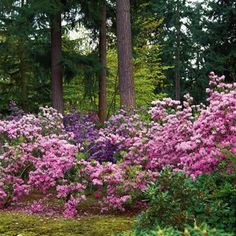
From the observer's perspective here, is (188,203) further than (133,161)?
No

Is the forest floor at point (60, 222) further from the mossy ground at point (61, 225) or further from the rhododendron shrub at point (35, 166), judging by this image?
the rhododendron shrub at point (35, 166)

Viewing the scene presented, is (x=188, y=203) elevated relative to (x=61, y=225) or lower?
elevated

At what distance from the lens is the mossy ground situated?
5164 mm

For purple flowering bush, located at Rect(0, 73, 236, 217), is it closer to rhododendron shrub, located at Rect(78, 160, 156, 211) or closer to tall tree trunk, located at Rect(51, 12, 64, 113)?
rhododendron shrub, located at Rect(78, 160, 156, 211)

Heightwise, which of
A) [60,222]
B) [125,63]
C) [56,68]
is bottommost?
[60,222]

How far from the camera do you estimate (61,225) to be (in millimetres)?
5566

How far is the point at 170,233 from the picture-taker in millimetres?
2879

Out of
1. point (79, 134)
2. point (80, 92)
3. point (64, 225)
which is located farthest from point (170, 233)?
point (80, 92)

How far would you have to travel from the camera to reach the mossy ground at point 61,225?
5164 millimetres

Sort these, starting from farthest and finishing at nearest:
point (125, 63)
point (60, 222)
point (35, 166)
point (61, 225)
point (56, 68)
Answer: point (56, 68)
point (125, 63)
point (35, 166)
point (60, 222)
point (61, 225)

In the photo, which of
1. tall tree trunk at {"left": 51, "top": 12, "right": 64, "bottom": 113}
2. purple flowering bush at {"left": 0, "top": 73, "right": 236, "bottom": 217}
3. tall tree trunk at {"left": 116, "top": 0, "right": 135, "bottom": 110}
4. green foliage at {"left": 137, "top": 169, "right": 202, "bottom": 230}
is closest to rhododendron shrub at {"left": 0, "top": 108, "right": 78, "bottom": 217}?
purple flowering bush at {"left": 0, "top": 73, "right": 236, "bottom": 217}

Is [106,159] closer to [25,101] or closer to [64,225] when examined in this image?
[64,225]

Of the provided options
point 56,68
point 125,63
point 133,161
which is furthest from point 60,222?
point 56,68

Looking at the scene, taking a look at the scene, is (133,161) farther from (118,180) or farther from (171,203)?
(171,203)
